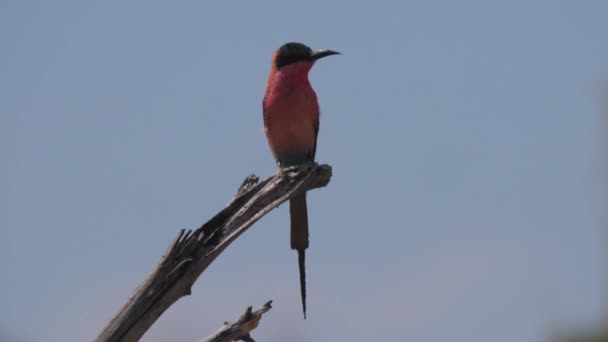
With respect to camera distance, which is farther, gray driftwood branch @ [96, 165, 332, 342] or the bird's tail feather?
the bird's tail feather

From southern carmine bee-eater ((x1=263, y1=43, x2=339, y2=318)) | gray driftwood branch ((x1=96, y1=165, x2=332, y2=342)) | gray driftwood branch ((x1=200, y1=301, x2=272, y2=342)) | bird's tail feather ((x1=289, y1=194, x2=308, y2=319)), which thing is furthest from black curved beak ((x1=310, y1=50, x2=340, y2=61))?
gray driftwood branch ((x1=200, y1=301, x2=272, y2=342))

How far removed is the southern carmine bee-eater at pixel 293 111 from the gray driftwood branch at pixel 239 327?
4.84 feet

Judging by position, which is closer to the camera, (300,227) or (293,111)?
(300,227)

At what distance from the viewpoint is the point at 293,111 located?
585cm

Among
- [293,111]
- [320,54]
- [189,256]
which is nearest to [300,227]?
[293,111]

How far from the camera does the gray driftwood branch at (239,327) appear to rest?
4.21 meters

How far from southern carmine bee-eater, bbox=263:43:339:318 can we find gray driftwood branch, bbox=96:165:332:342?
3.38 ft

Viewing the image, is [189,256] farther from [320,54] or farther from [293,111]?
[320,54]

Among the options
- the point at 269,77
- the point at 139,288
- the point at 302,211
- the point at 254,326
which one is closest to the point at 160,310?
the point at 139,288

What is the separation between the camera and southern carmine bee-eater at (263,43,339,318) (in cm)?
587

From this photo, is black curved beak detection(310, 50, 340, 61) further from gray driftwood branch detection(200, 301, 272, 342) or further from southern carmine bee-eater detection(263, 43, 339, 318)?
gray driftwood branch detection(200, 301, 272, 342)

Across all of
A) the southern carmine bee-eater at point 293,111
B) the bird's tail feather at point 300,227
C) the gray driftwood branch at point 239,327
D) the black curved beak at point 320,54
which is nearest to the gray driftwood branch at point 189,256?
the gray driftwood branch at point 239,327

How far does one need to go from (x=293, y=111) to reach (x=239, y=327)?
1.96 metres

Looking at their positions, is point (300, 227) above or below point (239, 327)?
above
